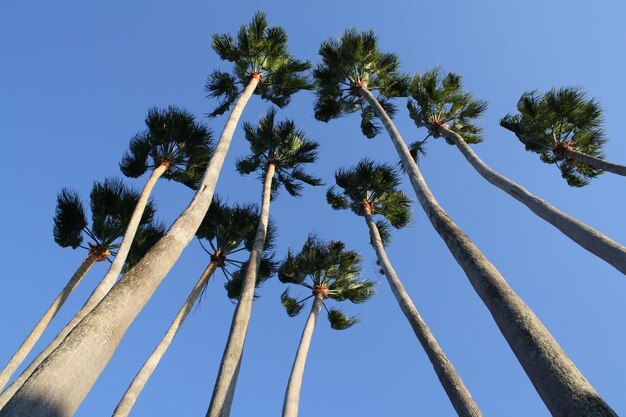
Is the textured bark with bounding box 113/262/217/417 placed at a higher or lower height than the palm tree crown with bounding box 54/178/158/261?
lower

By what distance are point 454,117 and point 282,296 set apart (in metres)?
8.18

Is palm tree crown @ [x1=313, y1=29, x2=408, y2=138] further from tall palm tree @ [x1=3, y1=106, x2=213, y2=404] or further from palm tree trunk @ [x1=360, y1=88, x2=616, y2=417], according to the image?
palm tree trunk @ [x1=360, y1=88, x2=616, y2=417]

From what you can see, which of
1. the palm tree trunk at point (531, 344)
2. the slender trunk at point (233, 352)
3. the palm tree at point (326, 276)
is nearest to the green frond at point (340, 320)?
the palm tree at point (326, 276)

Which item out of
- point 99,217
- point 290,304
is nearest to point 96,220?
point 99,217

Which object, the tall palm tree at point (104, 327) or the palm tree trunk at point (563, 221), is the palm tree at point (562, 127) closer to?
the palm tree trunk at point (563, 221)

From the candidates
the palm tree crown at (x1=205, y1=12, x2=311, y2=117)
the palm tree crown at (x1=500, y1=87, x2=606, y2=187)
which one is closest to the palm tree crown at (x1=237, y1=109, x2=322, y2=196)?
the palm tree crown at (x1=205, y1=12, x2=311, y2=117)

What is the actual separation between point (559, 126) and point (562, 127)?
4.7 inches

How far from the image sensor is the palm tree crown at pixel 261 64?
44.1 ft

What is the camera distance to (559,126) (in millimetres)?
13711

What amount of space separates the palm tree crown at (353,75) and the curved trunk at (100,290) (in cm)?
629

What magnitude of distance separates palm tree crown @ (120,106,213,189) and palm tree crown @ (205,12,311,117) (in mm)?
2039

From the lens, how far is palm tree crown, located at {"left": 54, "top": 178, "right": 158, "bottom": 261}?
40.2 feet

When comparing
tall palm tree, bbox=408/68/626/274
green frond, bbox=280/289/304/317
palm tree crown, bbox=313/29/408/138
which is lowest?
green frond, bbox=280/289/304/317

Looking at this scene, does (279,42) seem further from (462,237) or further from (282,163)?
(462,237)
